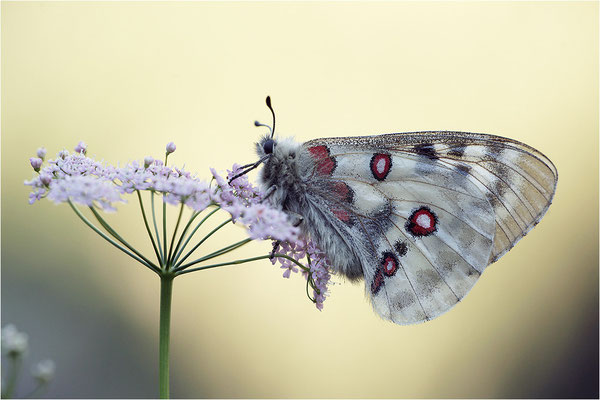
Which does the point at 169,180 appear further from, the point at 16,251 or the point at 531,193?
the point at 16,251

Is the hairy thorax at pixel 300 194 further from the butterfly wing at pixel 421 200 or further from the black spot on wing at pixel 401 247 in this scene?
the black spot on wing at pixel 401 247

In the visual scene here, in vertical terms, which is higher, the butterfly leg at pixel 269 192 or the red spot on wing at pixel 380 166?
the red spot on wing at pixel 380 166

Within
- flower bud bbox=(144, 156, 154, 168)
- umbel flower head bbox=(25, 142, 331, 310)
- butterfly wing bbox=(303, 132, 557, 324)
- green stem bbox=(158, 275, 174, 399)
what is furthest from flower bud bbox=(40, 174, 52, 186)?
butterfly wing bbox=(303, 132, 557, 324)

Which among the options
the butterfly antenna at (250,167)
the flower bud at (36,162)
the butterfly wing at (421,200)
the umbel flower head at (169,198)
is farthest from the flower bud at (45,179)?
the butterfly wing at (421,200)

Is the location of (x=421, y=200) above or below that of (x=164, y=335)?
above

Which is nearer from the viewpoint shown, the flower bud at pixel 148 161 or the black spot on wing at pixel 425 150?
the flower bud at pixel 148 161

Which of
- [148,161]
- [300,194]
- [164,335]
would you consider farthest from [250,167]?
[164,335]

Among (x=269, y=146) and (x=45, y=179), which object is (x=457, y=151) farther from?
(x=45, y=179)

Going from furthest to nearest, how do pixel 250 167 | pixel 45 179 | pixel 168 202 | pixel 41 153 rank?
pixel 250 167 < pixel 41 153 < pixel 45 179 < pixel 168 202

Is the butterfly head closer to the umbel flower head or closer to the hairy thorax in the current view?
the hairy thorax
